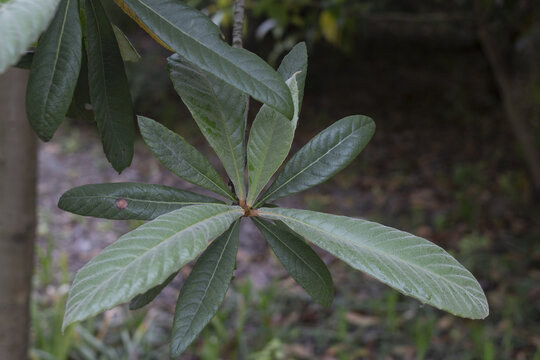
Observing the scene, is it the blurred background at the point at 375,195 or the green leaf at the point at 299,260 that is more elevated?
the green leaf at the point at 299,260

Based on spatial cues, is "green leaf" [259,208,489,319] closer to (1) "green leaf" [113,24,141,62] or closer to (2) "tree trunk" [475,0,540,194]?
(1) "green leaf" [113,24,141,62]

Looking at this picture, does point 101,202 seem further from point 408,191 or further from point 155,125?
point 408,191

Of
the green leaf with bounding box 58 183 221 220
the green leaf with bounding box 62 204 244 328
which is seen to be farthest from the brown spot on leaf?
A: the green leaf with bounding box 62 204 244 328

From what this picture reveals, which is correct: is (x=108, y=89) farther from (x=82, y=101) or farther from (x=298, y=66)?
(x=298, y=66)

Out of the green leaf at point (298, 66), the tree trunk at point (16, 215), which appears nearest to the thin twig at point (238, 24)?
Answer: the green leaf at point (298, 66)

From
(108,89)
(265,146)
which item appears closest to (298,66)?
(265,146)

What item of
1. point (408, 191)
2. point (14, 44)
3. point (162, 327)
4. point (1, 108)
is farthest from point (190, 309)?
point (408, 191)

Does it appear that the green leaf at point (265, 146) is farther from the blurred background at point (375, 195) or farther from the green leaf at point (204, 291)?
the blurred background at point (375, 195)
